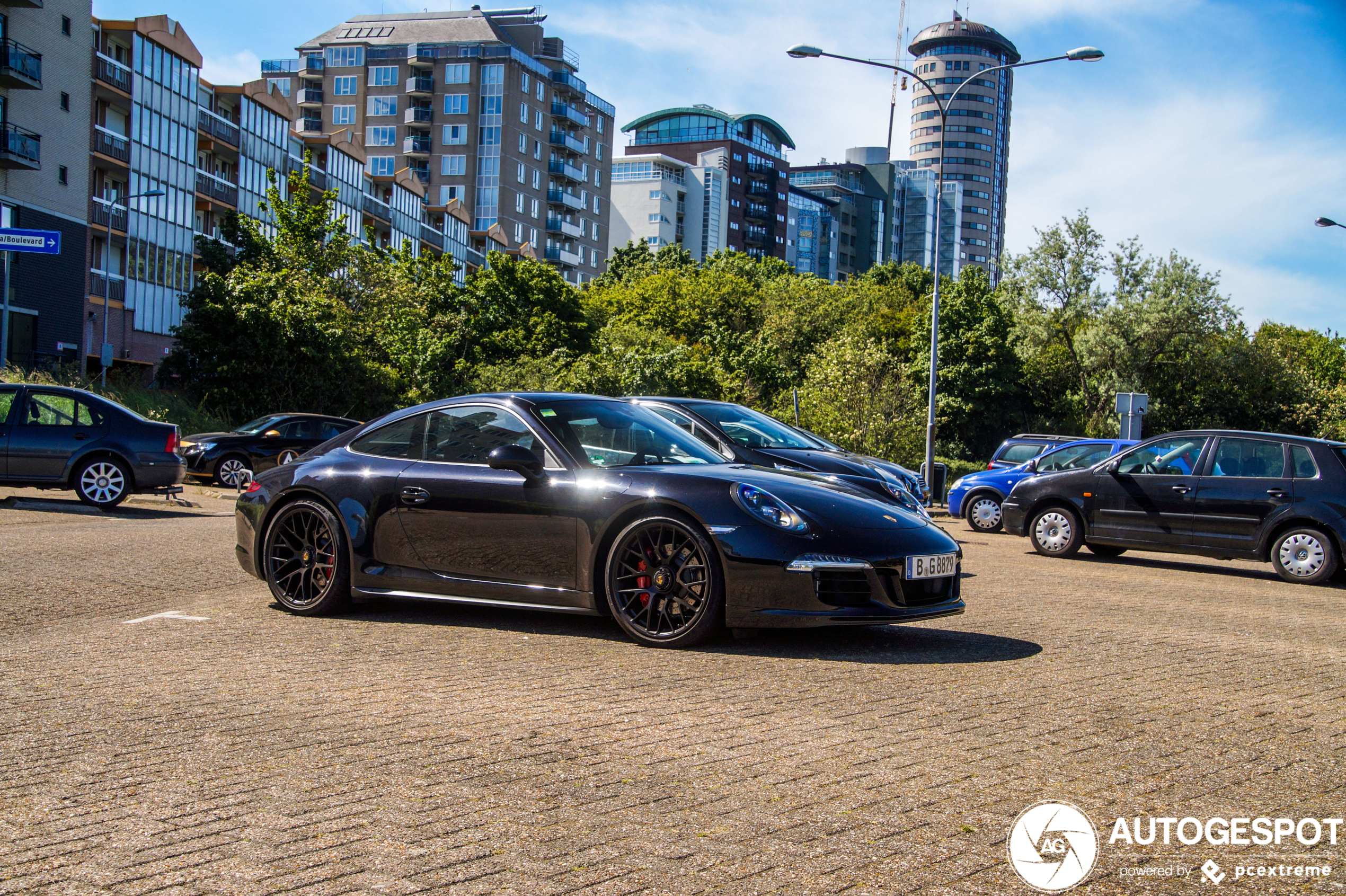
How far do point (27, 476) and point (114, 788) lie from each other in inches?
514

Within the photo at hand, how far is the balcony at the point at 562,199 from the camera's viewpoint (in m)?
103

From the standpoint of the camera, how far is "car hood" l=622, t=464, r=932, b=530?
19.8ft

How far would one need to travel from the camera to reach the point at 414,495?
22.1ft

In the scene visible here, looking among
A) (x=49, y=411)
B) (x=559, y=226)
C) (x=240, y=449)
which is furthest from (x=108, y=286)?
(x=559, y=226)

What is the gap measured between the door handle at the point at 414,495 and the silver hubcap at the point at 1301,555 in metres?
9.74

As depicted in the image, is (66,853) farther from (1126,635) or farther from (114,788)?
(1126,635)

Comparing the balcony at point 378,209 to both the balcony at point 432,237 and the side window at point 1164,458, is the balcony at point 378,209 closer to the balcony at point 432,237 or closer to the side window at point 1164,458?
the balcony at point 432,237

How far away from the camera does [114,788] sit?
11.8ft

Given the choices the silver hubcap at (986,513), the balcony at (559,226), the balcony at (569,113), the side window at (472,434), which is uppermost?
the balcony at (569,113)

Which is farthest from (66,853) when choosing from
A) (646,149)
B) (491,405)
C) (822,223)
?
(822,223)

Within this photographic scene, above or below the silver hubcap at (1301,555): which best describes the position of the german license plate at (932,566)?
above

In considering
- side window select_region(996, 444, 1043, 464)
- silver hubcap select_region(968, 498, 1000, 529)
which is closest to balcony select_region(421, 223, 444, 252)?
side window select_region(996, 444, 1043, 464)

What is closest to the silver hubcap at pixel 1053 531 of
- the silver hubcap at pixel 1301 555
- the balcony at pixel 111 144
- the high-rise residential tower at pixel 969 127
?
the silver hubcap at pixel 1301 555

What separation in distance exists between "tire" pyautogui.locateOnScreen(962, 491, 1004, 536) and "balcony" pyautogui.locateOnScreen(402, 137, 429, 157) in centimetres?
8507
